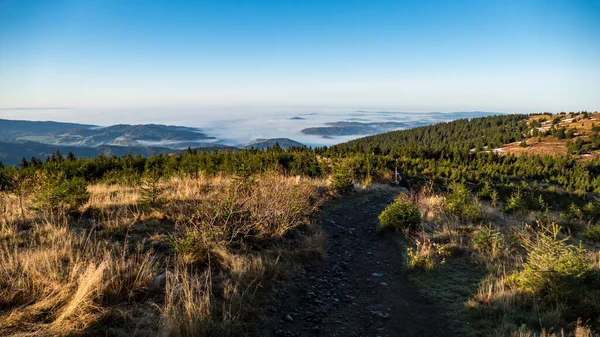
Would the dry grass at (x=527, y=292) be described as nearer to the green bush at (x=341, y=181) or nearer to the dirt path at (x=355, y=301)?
the dirt path at (x=355, y=301)

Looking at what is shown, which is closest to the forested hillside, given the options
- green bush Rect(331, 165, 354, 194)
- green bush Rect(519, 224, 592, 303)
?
green bush Rect(519, 224, 592, 303)

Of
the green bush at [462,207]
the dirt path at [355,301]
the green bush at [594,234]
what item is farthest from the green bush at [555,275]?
Answer: the green bush at [594,234]

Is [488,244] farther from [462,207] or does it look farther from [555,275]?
[462,207]

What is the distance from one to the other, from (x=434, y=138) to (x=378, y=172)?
11002 centimetres

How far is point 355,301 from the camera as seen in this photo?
4.91 m

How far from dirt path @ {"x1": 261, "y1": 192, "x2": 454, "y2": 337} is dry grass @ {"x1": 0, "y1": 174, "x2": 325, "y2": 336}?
44cm

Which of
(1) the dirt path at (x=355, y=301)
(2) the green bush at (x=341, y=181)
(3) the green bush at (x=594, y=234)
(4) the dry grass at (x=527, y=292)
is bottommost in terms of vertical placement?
(3) the green bush at (x=594, y=234)

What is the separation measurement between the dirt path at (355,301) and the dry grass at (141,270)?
0.44 m

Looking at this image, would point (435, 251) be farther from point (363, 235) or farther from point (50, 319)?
point (50, 319)

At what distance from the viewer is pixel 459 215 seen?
10992 millimetres

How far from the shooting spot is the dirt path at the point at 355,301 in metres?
4.09

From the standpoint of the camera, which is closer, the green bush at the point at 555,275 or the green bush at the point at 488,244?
the green bush at the point at 555,275

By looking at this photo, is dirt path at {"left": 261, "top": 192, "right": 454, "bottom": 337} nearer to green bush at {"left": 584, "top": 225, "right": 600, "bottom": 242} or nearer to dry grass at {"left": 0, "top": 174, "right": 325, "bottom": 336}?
dry grass at {"left": 0, "top": 174, "right": 325, "bottom": 336}

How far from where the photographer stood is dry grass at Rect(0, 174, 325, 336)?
313cm
